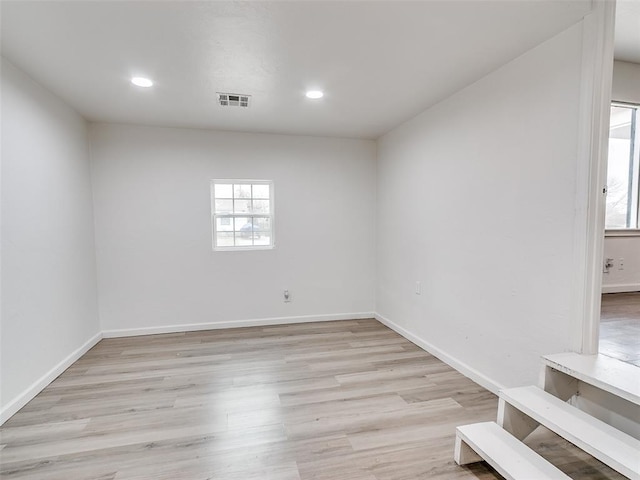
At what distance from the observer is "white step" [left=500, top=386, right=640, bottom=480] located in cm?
131

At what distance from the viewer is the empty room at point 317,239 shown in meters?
1.80

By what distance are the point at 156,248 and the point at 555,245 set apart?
392 centimetres

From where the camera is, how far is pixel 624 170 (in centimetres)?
423

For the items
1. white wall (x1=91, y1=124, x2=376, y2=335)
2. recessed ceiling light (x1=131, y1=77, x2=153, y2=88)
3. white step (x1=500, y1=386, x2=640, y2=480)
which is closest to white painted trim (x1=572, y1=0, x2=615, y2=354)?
white step (x1=500, y1=386, x2=640, y2=480)

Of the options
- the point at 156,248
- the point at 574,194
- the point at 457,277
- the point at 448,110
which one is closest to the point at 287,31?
the point at 448,110

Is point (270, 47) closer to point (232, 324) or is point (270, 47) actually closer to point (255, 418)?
point (255, 418)

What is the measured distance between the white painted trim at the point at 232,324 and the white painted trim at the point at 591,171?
114 inches

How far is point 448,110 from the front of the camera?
9.86ft

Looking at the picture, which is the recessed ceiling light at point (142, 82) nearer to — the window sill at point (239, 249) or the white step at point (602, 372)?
the window sill at point (239, 249)

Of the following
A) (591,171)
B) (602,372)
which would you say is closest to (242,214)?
(591,171)

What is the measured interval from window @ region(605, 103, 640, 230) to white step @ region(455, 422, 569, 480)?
388cm

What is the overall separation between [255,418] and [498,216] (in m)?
Answer: 2.27

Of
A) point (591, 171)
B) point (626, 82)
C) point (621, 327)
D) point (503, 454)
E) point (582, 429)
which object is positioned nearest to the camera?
point (582, 429)

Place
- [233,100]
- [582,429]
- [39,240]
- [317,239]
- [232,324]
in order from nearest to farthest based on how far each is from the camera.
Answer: [582,429] < [39,240] < [233,100] < [232,324] < [317,239]
